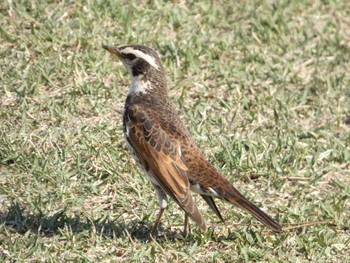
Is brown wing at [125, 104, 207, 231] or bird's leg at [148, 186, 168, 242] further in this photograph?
bird's leg at [148, 186, 168, 242]

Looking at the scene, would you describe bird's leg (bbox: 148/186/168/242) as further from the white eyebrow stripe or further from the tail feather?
the white eyebrow stripe

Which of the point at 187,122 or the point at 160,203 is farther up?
the point at 187,122

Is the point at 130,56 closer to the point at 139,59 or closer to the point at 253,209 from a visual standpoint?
the point at 139,59

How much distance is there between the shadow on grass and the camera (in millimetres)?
8023

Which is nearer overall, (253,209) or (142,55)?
(253,209)

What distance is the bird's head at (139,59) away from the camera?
851 centimetres

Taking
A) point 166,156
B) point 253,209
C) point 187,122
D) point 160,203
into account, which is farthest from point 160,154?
point 187,122

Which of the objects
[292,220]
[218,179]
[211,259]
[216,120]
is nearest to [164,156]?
[218,179]

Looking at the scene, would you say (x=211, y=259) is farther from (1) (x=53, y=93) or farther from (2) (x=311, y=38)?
(2) (x=311, y=38)

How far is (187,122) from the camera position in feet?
32.6

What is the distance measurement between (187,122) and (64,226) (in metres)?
2.43

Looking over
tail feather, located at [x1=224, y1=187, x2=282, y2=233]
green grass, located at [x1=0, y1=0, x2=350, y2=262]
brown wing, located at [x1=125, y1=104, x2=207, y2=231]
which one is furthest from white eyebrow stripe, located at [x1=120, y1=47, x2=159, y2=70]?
tail feather, located at [x1=224, y1=187, x2=282, y2=233]

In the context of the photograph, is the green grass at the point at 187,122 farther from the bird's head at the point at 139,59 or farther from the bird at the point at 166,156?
the bird's head at the point at 139,59

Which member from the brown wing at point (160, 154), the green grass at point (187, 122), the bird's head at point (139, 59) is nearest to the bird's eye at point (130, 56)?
the bird's head at point (139, 59)
